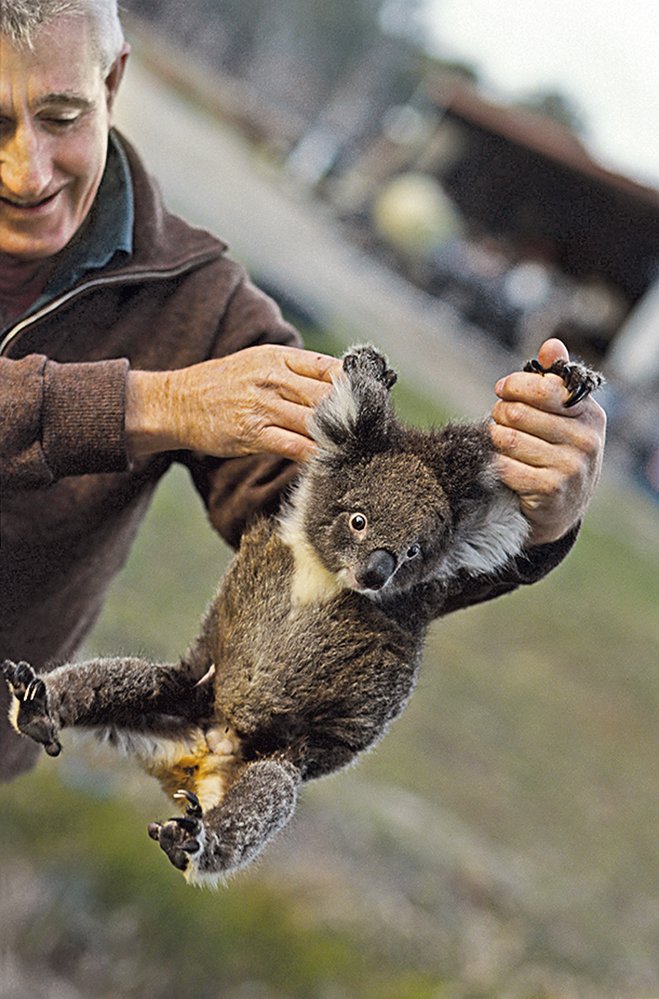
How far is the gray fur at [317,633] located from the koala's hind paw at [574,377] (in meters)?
0.10

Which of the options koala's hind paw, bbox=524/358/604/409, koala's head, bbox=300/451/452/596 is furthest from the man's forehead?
koala's hind paw, bbox=524/358/604/409

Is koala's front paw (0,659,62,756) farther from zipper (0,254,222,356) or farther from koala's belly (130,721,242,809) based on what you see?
zipper (0,254,222,356)

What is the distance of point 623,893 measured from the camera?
4.31 metres

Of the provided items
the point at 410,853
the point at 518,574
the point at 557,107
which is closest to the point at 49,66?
the point at 518,574

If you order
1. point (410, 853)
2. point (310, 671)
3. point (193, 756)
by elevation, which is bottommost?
point (410, 853)

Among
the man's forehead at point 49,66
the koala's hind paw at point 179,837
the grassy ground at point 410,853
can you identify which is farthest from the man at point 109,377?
the koala's hind paw at point 179,837

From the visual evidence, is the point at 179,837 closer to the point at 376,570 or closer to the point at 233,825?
the point at 233,825

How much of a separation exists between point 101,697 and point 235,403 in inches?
14.8

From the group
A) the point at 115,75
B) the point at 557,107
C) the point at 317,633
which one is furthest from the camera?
the point at 557,107

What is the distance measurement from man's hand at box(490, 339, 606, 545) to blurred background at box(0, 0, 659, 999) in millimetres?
115

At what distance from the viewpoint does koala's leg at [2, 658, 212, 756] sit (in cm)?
109

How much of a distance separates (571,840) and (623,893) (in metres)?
0.36

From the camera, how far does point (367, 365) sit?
3.64ft

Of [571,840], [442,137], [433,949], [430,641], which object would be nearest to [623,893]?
[571,840]
